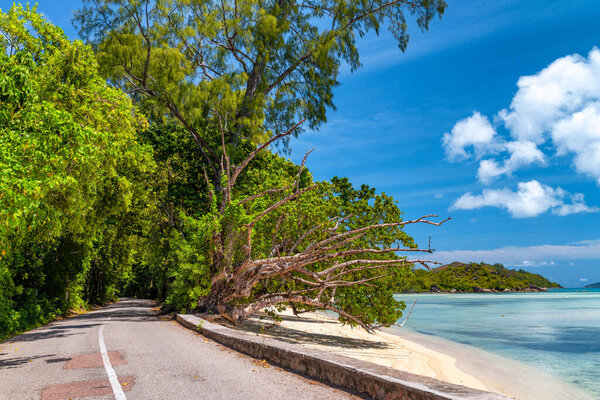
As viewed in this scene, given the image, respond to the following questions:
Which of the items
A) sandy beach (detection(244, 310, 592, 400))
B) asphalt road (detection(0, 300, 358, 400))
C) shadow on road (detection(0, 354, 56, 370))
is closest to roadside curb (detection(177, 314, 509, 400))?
asphalt road (detection(0, 300, 358, 400))

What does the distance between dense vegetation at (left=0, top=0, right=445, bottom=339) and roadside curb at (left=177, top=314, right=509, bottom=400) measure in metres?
7.11

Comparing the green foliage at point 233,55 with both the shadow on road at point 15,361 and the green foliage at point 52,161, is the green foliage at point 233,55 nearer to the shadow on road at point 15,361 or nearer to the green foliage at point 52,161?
the green foliage at point 52,161

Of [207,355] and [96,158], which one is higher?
[96,158]

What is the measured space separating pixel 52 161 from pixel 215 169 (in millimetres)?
14613

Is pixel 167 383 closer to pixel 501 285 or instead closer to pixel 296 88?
pixel 296 88

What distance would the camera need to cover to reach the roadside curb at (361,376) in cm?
482

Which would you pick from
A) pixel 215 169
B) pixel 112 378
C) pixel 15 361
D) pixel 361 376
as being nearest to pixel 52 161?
pixel 15 361

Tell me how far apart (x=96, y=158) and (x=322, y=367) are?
8930 mm

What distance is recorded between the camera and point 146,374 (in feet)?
24.5

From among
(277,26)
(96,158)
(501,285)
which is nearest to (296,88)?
(277,26)

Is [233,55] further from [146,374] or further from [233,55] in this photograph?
[146,374]

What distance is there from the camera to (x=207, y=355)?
31.0 feet

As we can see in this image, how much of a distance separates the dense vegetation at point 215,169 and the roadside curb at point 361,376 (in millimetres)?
7113

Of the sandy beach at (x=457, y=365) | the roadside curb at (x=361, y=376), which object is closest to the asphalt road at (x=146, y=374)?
the roadside curb at (x=361, y=376)
